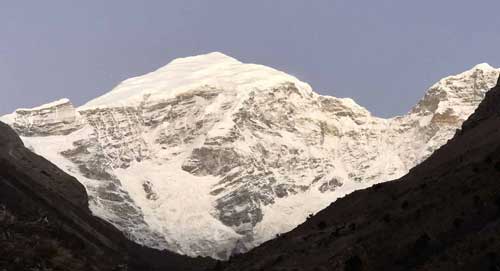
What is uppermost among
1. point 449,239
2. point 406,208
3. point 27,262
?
point 406,208

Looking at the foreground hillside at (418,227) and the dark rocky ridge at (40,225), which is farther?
the foreground hillside at (418,227)

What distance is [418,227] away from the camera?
50.3 meters

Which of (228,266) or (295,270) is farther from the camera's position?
(228,266)

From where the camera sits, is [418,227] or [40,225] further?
[418,227]

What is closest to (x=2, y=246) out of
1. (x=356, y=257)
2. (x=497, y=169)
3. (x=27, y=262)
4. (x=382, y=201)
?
(x=27, y=262)

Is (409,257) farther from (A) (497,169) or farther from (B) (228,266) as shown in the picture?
(B) (228,266)

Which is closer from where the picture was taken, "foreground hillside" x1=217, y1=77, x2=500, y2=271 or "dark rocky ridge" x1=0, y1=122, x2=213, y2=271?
"dark rocky ridge" x1=0, y1=122, x2=213, y2=271

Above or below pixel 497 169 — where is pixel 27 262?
below

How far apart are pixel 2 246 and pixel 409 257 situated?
1759 cm

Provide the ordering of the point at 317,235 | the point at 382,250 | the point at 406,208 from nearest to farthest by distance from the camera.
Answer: the point at 382,250 → the point at 406,208 → the point at 317,235

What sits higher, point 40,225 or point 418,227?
point 40,225

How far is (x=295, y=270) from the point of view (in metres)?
52.5

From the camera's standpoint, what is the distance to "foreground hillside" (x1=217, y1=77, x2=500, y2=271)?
44156 mm

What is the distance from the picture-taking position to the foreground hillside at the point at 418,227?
145 ft
